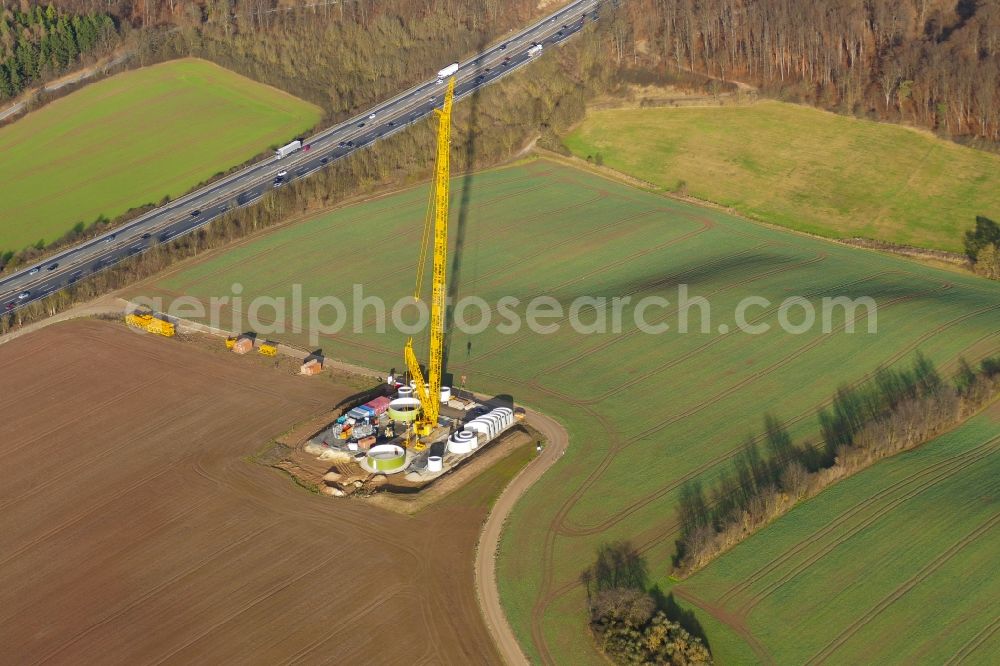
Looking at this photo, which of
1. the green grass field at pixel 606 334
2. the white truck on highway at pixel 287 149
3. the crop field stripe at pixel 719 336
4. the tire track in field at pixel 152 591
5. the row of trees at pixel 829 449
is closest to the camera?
the tire track in field at pixel 152 591

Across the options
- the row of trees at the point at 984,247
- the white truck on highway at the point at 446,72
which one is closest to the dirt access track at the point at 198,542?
the row of trees at the point at 984,247

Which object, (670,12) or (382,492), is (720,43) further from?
(382,492)

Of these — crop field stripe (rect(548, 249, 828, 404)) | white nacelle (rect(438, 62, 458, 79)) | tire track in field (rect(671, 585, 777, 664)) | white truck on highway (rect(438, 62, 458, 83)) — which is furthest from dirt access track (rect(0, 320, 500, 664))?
white nacelle (rect(438, 62, 458, 79))

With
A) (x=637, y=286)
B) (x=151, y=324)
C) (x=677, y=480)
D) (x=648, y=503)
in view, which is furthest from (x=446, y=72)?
(x=648, y=503)

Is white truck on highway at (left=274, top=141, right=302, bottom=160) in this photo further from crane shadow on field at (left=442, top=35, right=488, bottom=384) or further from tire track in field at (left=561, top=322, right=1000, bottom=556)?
tire track in field at (left=561, top=322, right=1000, bottom=556)

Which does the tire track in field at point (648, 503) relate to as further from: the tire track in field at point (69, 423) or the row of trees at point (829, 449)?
the tire track in field at point (69, 423)
